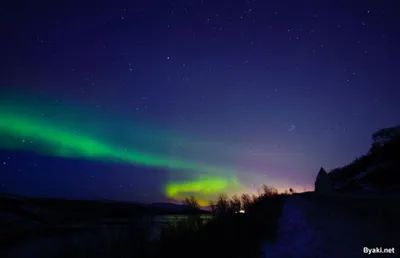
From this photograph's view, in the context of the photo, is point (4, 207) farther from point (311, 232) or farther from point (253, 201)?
point (311, 232)

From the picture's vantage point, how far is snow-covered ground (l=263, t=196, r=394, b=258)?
8.06 meters

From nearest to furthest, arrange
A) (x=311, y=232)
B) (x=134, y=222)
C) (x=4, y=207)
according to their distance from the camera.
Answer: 1. (x=311, y=232)
2. (x=134, y=222)
3. (x=4, y=207)

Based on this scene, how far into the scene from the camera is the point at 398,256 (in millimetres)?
7020

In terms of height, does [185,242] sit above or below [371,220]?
below

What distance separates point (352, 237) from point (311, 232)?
1397 mm

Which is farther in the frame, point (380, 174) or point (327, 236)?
point (380, 174)

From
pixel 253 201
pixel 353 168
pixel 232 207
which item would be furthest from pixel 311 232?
pixel 353 168

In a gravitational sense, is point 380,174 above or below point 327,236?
above

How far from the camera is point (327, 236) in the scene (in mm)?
9188

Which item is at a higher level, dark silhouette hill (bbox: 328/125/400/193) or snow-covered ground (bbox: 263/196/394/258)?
dark silhouette hill (bbox: 328/125/400/193)

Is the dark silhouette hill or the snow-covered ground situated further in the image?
the dark silhouette hill

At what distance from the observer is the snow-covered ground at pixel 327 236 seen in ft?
26.5

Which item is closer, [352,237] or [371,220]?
[352,237]

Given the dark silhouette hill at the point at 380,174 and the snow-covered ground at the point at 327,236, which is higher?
the dark silhouette hill at the point at 380,174
